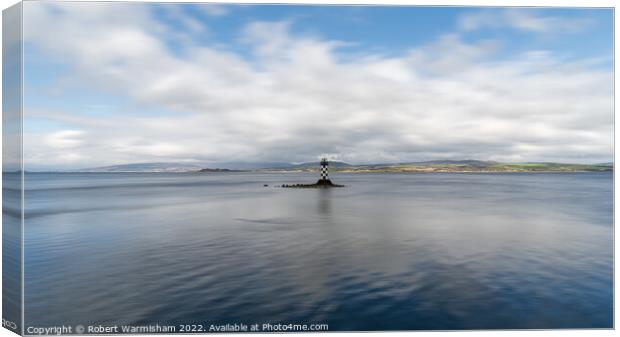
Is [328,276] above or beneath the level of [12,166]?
beneath

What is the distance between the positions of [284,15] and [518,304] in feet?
23.8

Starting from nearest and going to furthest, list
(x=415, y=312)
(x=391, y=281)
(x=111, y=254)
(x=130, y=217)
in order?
(x=415, y=312) < (x=391, y=281) < (x=111, y=254) < (x=130, y=217)

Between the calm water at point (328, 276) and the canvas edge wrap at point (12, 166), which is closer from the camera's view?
the canvas edge wrap at point (12, 166)

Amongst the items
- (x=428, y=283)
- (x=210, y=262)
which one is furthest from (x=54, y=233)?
(x=428, y=283)

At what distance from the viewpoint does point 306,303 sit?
707 cm

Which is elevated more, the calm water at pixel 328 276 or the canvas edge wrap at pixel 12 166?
the canvas edge wrap at pixel 12 166

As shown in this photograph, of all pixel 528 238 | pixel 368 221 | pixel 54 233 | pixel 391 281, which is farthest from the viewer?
pixel 368 221

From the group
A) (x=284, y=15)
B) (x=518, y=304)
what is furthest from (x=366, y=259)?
(x=284, y=15)

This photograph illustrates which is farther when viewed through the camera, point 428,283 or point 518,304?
point 428,283

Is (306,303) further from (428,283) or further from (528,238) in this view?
(528,238)

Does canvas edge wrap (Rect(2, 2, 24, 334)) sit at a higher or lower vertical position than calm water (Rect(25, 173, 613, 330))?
higher

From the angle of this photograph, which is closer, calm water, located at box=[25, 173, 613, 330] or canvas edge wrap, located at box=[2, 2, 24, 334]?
canvas edge wrap, located at box=[2, 2, 24, 334]

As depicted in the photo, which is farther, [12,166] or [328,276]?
[328,276]

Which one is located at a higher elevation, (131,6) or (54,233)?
(131,6)
